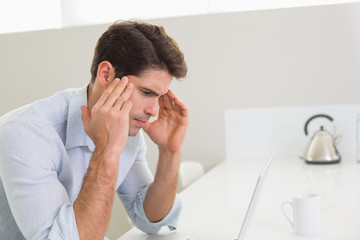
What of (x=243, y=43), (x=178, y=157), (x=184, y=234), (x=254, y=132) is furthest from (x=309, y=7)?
(x=184, y=234)

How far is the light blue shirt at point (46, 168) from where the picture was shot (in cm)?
106

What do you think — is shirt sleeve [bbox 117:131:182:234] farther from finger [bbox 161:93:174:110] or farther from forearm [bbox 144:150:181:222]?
finger [bbox 161:93:174:110]

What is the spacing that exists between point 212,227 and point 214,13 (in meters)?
1.78

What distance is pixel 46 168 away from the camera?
1104mm

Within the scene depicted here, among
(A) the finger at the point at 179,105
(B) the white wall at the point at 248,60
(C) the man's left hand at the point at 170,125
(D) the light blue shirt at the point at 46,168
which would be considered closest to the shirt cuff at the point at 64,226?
(D) the light blue shirt at the point at 46,168

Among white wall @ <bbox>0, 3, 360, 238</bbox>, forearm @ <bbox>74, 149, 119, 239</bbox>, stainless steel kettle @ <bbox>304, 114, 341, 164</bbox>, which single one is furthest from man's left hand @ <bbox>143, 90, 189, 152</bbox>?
white wall @ <bbox>0, 3, 360, 238</bbox>

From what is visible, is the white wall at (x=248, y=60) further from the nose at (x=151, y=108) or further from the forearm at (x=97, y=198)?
the forearm at (x=97, y=198)

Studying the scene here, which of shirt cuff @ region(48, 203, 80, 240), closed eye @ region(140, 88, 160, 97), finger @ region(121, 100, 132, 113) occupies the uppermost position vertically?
closed eye @ region(140, 88, 160, 97)

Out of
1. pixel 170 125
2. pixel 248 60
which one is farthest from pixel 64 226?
pixel 248 60

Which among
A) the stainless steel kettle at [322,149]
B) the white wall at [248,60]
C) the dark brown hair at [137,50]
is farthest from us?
the white wall at [248,60]

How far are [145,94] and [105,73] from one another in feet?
0.39

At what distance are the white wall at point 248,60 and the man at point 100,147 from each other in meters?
1.40

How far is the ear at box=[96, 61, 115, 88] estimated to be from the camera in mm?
1286

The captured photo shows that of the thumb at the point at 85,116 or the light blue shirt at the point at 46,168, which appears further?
the thumb at the point at 85,116
